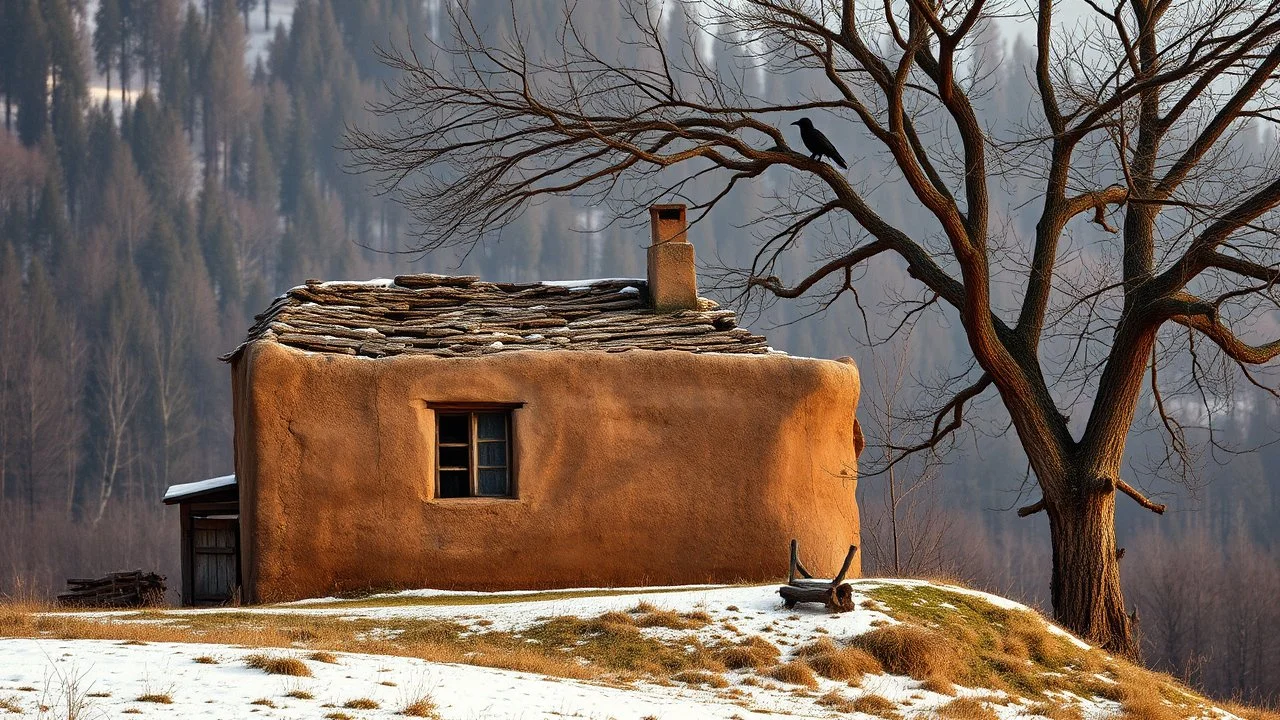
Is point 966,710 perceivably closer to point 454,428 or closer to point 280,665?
point 280,665

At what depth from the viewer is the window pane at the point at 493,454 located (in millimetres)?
16078

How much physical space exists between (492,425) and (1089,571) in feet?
22.0

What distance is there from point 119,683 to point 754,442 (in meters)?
8.67

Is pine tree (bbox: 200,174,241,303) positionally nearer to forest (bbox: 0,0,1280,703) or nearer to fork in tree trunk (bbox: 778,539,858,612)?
forest (bbox: 0,0,1280,703)

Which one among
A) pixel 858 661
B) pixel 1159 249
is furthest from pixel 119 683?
pixel 1159 249

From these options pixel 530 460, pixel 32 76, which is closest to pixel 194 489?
pixel 530 460

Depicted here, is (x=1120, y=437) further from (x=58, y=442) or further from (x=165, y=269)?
(x=165, y=269)

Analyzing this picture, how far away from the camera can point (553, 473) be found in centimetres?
1580

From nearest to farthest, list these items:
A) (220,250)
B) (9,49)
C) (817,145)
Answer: (817,145)
(220,250)
(9,49)

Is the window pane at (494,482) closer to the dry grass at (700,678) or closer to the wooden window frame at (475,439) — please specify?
the wooden window frame at (475,439)

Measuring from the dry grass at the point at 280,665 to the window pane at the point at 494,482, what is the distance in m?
6.63

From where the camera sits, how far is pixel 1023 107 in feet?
347

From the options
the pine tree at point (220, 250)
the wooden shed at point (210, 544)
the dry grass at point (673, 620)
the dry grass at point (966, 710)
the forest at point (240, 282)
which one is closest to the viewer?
the dry grass at point (966, 710)


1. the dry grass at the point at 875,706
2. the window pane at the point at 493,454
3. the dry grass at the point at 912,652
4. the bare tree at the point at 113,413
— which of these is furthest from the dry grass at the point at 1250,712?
the bare tree at the point at 113,413
